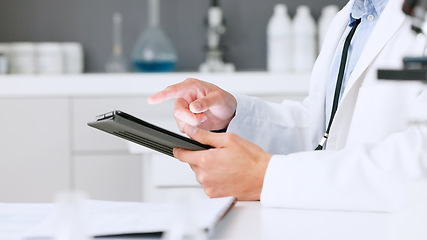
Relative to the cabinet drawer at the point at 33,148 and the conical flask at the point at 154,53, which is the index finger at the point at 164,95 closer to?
the cabinet drawer at the point at 33,148

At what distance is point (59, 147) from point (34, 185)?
0.22 m

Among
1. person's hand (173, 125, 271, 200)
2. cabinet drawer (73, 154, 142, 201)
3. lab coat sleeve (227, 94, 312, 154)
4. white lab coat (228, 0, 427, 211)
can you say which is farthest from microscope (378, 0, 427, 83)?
cabinet drawer (73, 154, 142, 201)

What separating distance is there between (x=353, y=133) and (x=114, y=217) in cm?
65

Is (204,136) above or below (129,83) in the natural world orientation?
above

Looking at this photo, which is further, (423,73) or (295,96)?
(295,96)

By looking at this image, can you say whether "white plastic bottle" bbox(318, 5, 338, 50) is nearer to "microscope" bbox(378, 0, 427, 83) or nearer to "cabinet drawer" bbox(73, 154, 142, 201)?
"cabinet drawer" bbox(73, 154, 142, 201)

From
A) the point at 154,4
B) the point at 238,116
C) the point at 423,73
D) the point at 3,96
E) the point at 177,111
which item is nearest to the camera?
the point at 423,73

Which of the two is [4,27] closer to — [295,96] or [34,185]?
[34,185]

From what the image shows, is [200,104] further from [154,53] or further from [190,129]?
[154,53]

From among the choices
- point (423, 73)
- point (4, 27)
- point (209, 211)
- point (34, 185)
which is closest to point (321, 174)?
point (209, 211)

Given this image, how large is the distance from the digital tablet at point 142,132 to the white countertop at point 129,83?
76.4 inches

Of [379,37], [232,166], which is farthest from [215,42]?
[232,166]

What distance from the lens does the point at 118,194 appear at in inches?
134

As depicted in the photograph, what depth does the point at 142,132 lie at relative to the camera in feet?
4.09
